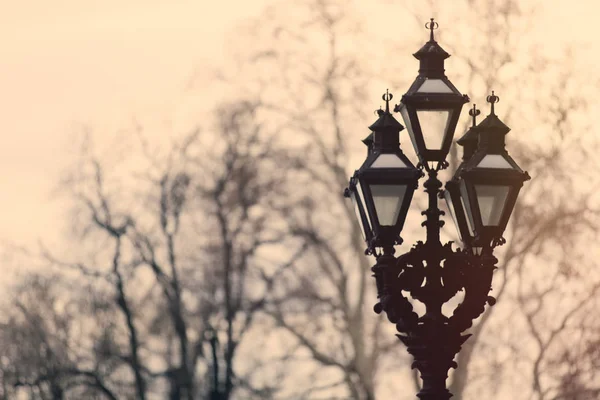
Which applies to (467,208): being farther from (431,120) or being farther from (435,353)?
(435,353)

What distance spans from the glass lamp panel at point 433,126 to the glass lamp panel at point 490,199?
47 centimetres

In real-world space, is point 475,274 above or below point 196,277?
below

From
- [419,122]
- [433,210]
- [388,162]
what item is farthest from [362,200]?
[419,122]

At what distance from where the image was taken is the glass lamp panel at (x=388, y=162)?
1742 centimetres

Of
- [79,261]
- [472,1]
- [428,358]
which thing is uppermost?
[472,1]

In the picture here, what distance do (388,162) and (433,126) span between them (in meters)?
0.41

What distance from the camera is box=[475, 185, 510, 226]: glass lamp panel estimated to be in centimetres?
1761

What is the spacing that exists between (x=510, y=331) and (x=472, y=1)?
5511 millimetres

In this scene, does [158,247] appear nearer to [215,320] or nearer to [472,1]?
[215,320]

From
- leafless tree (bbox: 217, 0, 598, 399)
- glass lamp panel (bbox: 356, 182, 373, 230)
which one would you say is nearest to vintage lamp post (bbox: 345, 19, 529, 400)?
glass lamp panel (bbox: 356, 182, 373, 230)

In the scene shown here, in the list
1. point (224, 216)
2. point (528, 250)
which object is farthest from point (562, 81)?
point (224, 216)

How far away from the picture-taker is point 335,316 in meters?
39.5

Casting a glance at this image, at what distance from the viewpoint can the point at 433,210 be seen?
58.0 feet

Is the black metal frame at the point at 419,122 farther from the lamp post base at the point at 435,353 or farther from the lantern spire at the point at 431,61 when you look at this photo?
the lamp post base at the point at 435,353
